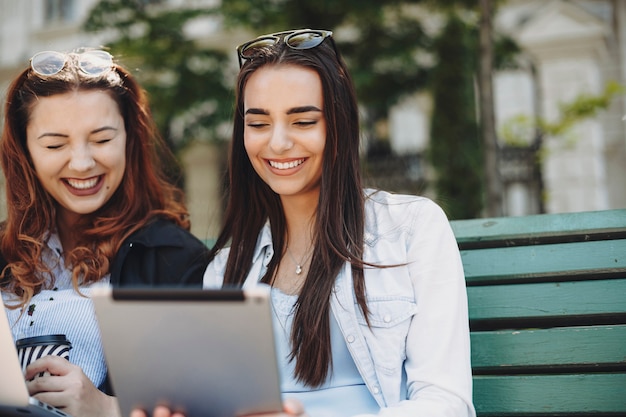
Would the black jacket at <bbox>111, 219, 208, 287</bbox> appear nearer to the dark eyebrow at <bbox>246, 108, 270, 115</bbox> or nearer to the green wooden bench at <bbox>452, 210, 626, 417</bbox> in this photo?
the dark eyebrow at <bbox>246, 108, 270, 115</bbox>

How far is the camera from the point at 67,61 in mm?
2523

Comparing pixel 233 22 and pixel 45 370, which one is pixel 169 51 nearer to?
pixel 233 22

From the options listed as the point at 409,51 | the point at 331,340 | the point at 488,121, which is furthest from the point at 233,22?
the point at 331,340

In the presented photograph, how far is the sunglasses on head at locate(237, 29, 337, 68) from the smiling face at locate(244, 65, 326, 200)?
0.07m

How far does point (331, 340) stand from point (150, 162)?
1062 millimetres

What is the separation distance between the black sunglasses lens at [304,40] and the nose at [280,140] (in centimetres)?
26

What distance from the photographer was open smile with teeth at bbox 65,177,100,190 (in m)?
2.47

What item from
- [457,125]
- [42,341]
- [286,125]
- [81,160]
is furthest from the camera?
[457,125]

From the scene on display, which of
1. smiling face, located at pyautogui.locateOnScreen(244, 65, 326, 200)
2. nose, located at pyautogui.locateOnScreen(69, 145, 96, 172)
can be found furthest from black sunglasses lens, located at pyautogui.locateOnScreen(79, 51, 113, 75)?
smiling face, located at pyautogui.locateOnScreen(244, 65, 326, 200)

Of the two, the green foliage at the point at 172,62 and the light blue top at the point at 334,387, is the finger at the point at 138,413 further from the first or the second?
the green foliage at the point at 172,62

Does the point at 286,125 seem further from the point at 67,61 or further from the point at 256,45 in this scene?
the point at 67,61

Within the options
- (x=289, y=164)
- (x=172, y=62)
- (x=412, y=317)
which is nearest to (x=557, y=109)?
(x=172, y=62)

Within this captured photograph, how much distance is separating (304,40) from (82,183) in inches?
36.9

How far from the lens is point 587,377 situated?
7.05ft
